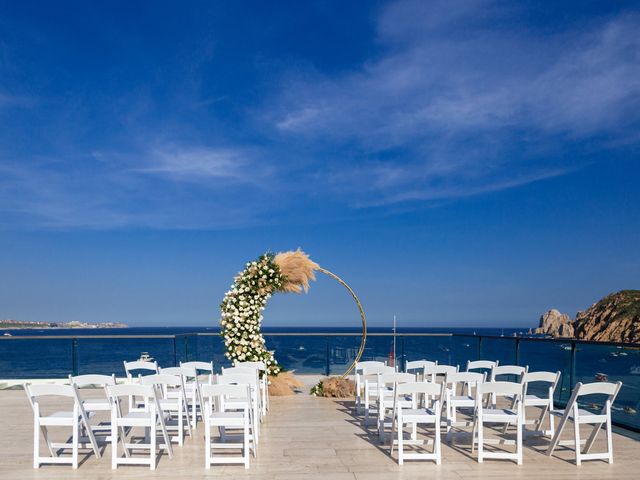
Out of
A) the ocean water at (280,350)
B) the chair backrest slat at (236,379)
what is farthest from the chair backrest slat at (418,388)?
the ocean water at (280,350)

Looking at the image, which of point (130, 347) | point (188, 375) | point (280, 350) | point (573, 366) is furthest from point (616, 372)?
point (130, 347)

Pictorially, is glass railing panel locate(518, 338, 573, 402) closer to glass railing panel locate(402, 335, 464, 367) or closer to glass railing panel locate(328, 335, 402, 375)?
glass railing panel locate(402, 335, 464, 367)

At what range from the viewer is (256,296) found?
9766mm

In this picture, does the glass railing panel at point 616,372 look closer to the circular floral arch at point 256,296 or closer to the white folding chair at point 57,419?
the circular floral arch at point 256,296

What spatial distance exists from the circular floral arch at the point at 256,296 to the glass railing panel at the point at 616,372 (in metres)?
4.48

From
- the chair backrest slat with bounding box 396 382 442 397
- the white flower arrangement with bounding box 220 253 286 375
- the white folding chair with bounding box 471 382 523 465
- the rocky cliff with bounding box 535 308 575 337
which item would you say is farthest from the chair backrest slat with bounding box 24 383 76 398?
the rocky cliff with bounding box 535 308 575 337

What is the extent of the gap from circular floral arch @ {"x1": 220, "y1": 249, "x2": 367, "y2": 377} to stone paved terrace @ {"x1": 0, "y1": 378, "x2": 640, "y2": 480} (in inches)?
115

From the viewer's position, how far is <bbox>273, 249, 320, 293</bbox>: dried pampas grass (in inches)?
394

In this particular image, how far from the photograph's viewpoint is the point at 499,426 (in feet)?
22.6

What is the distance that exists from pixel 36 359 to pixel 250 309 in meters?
4.62

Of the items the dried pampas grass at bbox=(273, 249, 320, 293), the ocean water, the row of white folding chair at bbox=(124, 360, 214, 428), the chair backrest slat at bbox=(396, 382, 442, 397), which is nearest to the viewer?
the chair backrest slat at bbox=(396, 382, 442, 397)

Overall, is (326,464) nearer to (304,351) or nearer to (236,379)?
(236,379)

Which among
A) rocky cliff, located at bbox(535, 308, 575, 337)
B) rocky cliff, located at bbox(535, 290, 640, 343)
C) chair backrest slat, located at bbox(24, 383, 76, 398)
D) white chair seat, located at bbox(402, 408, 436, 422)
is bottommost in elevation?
rocky cliff, located at bbox(535, 308, 575, 337)

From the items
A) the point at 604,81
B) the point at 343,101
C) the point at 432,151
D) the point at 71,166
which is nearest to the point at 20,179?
the point at 71,166
